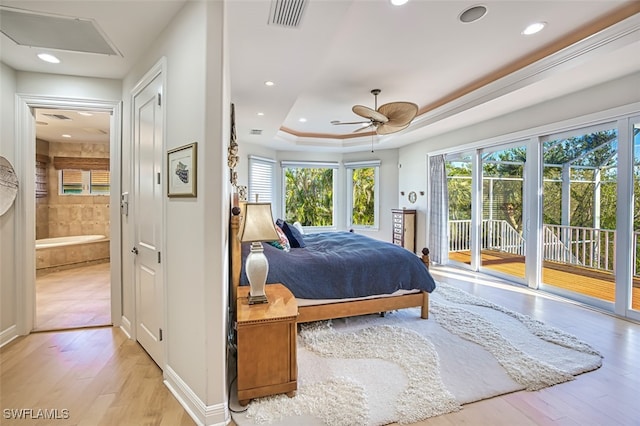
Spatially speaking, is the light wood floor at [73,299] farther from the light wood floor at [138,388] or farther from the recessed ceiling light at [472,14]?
the recessed ceiling light at [472,14]

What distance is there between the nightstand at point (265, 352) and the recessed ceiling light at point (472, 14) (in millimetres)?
2754

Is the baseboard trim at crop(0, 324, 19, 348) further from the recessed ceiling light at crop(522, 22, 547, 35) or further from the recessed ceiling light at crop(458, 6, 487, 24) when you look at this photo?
the recessed ceiling light at crop(522, 22, 547, 35)

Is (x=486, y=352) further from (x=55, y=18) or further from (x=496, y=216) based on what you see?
(x=55, y=18)

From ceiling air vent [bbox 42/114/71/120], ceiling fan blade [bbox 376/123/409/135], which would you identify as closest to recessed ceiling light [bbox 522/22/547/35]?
ceiling fan blade [bbox 376/123/409/135]

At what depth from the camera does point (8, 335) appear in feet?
8.92

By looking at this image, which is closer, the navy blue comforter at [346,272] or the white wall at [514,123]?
the navy blue comforter at [346,272]

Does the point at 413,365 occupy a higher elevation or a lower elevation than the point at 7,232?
lower

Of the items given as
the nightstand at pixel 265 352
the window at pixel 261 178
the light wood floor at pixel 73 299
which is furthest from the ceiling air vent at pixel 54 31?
the window at pixel 261 178

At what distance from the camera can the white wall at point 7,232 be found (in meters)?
2.65

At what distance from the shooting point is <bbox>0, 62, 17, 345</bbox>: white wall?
2.65 meters

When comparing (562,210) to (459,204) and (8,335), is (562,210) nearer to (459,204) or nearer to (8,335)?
(459,204)

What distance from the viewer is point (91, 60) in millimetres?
2582

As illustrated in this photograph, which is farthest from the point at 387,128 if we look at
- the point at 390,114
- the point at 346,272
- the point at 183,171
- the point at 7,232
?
the point at 7,232

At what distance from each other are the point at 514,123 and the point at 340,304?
156 inches
